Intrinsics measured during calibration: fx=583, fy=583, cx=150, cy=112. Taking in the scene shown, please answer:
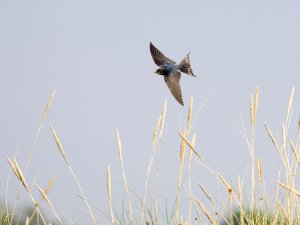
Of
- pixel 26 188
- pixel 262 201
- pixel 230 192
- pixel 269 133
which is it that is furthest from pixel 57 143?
pixel 262 201

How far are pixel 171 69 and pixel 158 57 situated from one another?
10.4 inches

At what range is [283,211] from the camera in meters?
2.91

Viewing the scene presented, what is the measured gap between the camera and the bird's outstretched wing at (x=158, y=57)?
5207mm

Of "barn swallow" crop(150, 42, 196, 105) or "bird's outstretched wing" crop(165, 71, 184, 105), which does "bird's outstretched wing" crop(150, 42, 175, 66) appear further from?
"bird's outstretched wing" crop(165, 71, 184, 105)

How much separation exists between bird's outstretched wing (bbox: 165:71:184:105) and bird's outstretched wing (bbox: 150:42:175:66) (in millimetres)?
275

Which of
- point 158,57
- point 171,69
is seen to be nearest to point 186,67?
point 171,69

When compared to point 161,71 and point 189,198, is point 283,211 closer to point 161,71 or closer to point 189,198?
point 189,198

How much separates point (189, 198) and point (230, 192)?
0.45 metres

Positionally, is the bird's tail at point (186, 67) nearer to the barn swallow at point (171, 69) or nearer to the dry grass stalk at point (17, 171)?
the barn swallow at point (171, 69)

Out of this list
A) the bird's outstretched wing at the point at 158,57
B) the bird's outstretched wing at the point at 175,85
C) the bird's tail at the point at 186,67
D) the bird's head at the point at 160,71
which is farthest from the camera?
the bird's outstretched wing at the point at 158,57

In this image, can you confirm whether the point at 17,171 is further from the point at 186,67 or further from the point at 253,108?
the point at 186,67

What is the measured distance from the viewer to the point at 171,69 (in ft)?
16.6

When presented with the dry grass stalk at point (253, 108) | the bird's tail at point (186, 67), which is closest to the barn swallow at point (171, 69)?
the bird's tail at point (186, 67)

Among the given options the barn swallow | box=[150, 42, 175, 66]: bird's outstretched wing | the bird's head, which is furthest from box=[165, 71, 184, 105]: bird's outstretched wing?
box=[150, 42, 175, 66]: bird's outstretched wing
